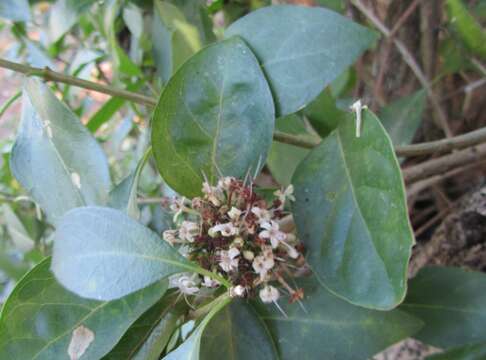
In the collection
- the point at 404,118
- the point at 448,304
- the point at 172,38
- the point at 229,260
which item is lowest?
the point at 448,304

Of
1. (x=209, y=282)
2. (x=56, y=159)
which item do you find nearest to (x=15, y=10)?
(x=56, y=159)

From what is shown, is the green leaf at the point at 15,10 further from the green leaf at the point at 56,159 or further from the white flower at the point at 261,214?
the white flower at the point at 261,214

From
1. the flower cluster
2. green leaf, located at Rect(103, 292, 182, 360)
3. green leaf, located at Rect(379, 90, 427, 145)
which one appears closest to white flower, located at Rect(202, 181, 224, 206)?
the flower cluster

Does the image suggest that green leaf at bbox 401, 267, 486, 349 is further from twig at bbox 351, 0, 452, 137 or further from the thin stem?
the thin stem

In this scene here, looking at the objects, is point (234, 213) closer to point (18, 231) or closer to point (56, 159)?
point (56, 159)

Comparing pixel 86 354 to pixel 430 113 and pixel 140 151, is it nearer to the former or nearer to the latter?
pixel 140 151

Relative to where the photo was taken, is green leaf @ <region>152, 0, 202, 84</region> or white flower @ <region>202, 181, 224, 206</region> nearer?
white flower @ <region>202, 181, 224, 206</region>
